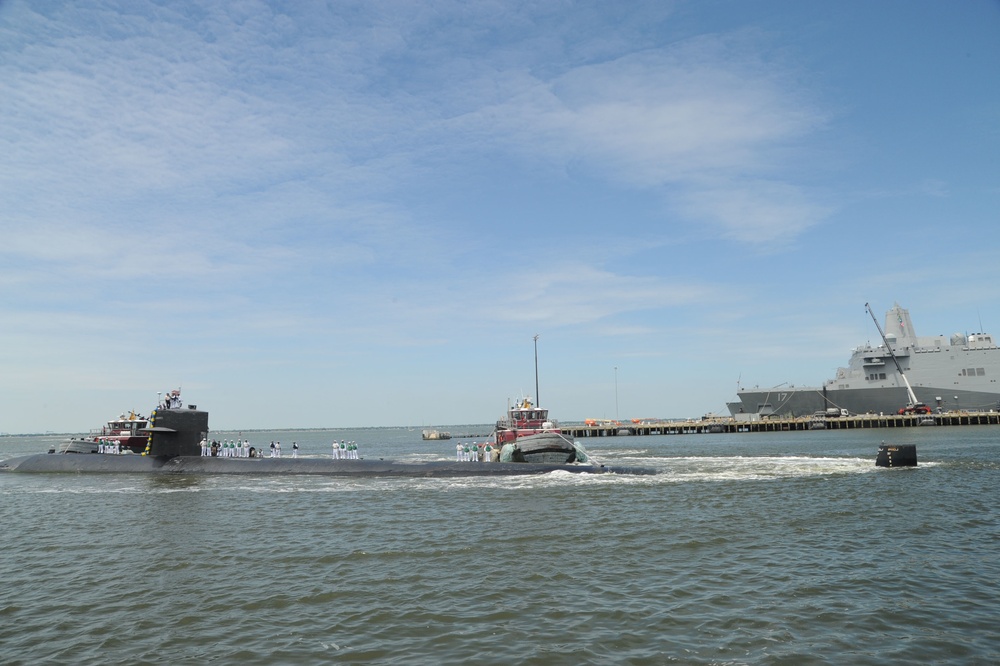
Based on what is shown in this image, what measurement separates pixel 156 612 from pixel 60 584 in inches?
132

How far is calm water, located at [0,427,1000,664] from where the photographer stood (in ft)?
28.9

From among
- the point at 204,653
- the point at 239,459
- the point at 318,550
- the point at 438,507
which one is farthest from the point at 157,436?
the point at 204,653

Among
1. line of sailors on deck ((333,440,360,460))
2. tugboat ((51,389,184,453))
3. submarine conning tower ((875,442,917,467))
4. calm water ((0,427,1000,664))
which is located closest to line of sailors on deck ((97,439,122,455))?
tugboat ((51,389,184,453))

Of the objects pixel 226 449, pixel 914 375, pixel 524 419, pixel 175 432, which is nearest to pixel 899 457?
pixel 524 419

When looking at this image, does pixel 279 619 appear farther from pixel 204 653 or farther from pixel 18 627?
pixel 18 627

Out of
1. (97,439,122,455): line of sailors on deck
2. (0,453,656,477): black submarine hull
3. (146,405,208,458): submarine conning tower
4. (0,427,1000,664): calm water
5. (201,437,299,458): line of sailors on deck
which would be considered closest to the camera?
(0,427,1000,664): calm water

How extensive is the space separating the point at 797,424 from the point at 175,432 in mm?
77758

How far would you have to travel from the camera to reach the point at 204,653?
882 centimetres

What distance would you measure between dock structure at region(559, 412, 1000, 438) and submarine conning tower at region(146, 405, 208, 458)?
7368cm

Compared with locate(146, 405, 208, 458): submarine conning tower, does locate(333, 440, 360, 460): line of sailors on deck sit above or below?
below

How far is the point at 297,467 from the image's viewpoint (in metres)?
34.1

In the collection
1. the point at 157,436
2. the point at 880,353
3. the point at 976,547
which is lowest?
the point at 976,547

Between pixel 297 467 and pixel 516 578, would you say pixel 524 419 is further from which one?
pixel 516 578

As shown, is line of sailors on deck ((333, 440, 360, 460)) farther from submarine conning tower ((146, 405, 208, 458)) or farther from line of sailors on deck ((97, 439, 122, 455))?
line of sailors on deck ((97, 439, 122, 455))
